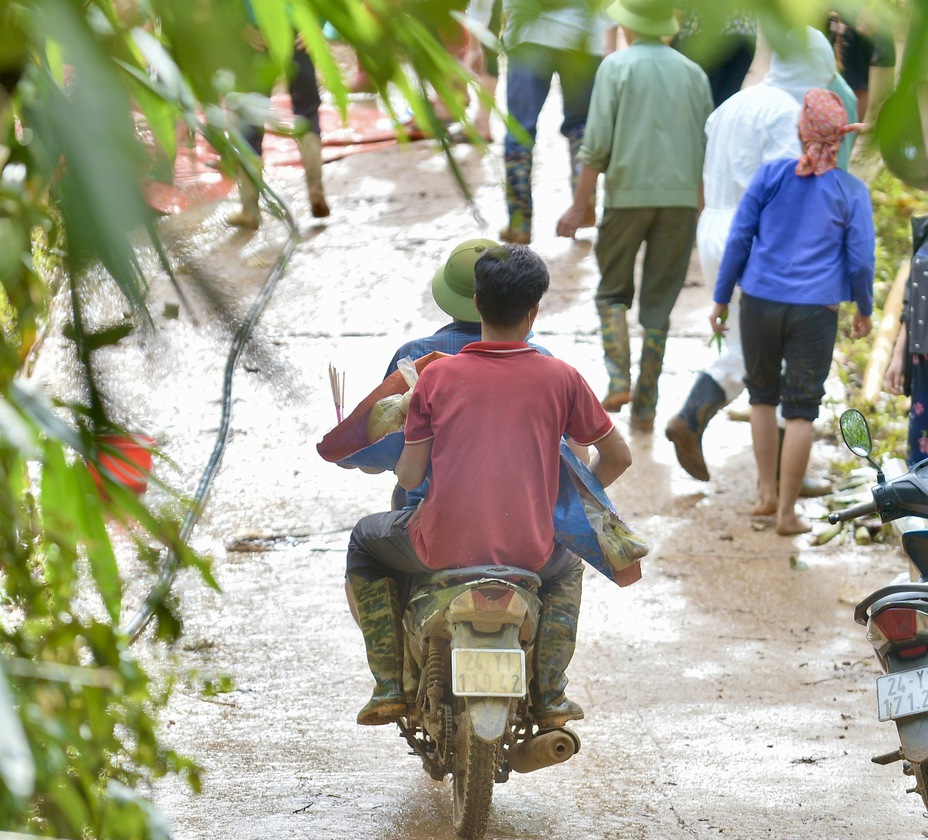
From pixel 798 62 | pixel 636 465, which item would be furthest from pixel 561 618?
pixel 636 465

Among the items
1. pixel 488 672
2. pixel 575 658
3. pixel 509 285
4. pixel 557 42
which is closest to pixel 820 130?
pixel 575 658

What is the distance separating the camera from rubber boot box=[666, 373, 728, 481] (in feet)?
22.8

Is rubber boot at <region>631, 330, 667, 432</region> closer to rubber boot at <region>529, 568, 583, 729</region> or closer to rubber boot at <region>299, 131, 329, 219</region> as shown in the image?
rubber boot at <region>299, 131, 329, 219</region>

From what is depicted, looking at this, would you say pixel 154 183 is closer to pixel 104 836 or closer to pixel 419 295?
pixel 104 836

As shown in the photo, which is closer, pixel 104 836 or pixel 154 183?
pixel 154 183

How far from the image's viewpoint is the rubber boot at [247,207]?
1.44 metres

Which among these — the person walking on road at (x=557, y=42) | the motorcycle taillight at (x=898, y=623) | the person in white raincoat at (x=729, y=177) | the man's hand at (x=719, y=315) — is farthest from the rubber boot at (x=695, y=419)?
the person walking on road at (x=557, y=42)

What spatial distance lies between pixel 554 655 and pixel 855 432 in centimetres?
103

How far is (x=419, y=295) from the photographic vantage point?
954 centimetres

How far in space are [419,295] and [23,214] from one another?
779 centimetres

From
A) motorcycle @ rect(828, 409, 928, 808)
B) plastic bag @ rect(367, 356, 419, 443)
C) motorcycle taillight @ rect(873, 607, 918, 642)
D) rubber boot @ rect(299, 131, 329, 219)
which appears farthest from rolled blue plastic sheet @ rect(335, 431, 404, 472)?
rubber boot @ rect(299, 131, 329, 219)

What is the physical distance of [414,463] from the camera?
3.81m

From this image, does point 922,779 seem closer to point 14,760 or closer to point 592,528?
point 592,528

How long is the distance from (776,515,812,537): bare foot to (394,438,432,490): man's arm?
341 cm
